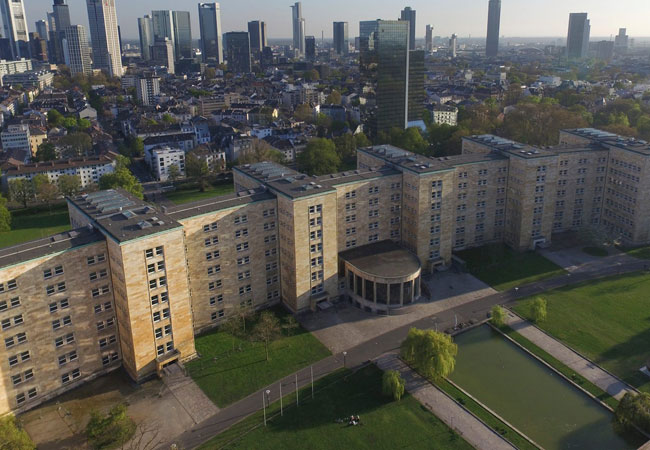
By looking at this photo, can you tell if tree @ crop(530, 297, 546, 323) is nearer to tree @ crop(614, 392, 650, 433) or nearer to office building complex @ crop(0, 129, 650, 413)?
office building complex @ crop(0, 129, 650, 413)

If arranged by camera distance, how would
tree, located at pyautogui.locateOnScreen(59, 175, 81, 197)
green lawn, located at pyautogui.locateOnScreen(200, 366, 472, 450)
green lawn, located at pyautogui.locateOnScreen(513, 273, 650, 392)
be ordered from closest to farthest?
green lawn, located at pyautogui.locateOnScreen(200, 366, 472, 450), green lawn, located at pyautogui.locateOnScreen(513, 273, 650, 392), tree, located at pyautogui.locateOnScreen(59, 175, 81, 197)

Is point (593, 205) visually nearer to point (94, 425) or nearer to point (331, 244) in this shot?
point (331, 244)

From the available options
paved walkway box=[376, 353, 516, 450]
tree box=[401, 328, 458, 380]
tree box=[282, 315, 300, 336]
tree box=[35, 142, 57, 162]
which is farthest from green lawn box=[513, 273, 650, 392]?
tree box=[35, 142, 57, 162]

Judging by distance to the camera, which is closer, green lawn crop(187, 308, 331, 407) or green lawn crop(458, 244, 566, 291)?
green lawn crop(187, 308, 331, 407)

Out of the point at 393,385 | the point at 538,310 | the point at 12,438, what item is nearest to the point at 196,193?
the point at 538,310

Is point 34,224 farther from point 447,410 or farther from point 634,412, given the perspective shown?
point 634,412
